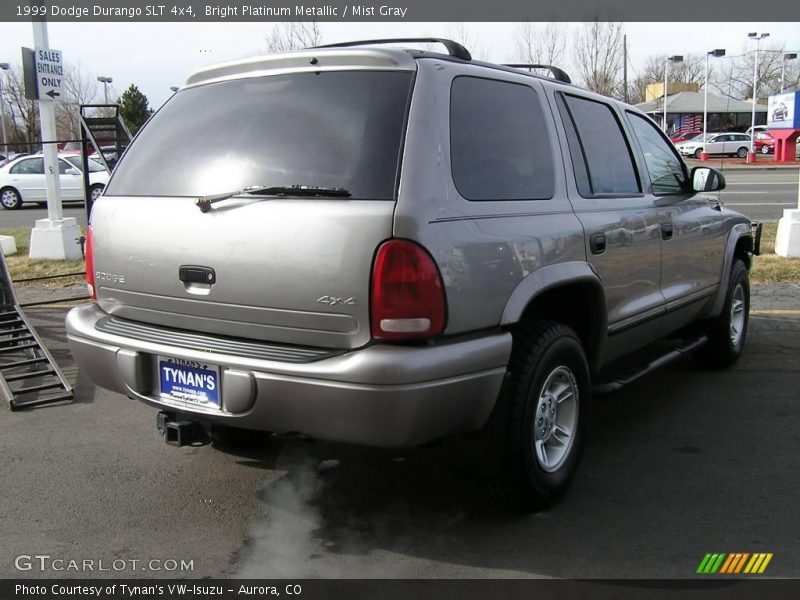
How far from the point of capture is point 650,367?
14.7 ft

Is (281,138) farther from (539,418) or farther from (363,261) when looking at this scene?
(539,418)

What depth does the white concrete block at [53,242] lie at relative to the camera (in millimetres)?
10602

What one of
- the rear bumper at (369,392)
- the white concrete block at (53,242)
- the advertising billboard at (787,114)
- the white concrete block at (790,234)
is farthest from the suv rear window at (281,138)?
the advertising billboard at (787,114)

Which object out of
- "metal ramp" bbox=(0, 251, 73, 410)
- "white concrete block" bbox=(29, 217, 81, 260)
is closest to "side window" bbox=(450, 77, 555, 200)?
"metal ramp" bbox=(0, 251, 73, 410)

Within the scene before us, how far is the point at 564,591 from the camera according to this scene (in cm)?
290

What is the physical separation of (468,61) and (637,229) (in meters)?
1.43

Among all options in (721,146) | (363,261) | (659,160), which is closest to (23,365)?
(363,261)

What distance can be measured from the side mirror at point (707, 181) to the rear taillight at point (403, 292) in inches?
118

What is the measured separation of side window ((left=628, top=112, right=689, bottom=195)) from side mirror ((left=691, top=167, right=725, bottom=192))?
0.19 ft

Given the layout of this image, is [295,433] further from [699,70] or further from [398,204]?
[699,70]

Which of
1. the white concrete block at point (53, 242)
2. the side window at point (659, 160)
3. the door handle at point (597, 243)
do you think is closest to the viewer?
the door handle at point (597, 243)

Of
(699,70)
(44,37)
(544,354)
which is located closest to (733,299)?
(544,354)

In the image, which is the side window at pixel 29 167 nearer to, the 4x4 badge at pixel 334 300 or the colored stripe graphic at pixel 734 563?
the 4x4 badge at pixel 334 300

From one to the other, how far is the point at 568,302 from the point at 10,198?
67.8 feet
